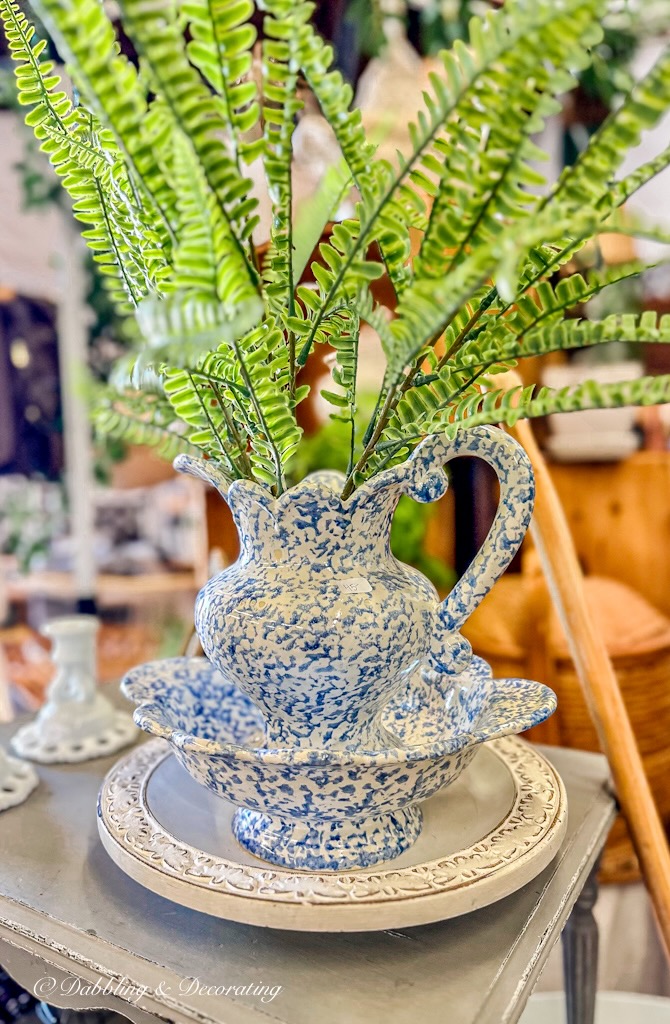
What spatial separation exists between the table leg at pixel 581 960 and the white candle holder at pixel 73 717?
0.51m

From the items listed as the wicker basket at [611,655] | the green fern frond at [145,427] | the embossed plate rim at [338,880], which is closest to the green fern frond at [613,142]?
the green fern frond at [145,427]

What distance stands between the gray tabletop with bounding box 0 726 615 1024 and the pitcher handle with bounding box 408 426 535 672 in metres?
0.21

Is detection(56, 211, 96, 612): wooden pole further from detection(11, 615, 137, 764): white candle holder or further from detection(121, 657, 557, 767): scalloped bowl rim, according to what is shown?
detection(121, 657, 557, 767): scalloped bowl rim

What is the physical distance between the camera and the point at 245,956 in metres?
0.50

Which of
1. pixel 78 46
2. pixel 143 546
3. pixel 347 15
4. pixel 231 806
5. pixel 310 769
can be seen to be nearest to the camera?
pixel 78 46

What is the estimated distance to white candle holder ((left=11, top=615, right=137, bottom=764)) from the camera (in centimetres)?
84

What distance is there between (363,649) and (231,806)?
215 mm

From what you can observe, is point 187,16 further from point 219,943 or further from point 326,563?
point 219,943

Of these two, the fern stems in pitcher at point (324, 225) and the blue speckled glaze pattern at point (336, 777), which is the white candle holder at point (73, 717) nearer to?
the blue speckled glaze pattern at point (336, 777)

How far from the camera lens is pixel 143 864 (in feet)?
1.71

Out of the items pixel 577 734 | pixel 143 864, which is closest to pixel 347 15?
pixel 577 734

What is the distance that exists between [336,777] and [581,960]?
0.47 meters

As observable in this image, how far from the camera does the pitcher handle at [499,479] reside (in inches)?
21.1

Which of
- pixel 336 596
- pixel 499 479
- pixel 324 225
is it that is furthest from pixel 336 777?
pixel 324 225
